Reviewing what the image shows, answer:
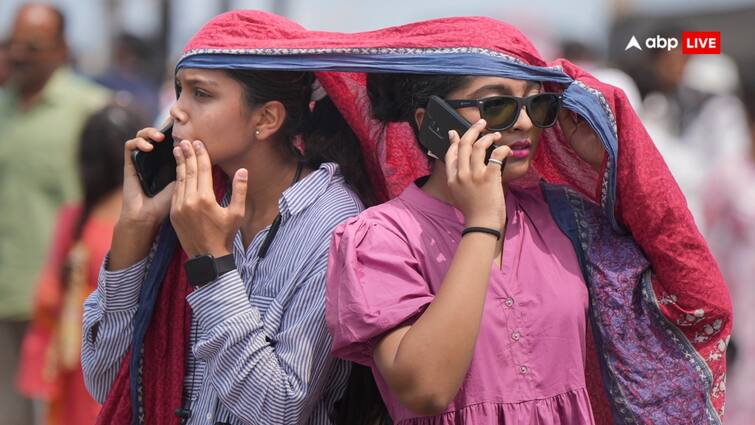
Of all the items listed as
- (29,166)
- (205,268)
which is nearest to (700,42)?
(205,268)

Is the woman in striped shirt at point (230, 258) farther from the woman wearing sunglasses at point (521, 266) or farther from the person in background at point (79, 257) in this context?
the person in background at point (79, 257)

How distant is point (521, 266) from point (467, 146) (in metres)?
0.32

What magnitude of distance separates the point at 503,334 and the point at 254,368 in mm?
561

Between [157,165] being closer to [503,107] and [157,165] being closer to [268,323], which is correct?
[268,323]

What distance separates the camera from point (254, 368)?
2.91 meters

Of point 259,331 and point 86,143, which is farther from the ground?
Result: point 259,331

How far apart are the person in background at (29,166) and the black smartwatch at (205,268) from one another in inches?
139

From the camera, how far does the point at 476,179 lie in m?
2.74

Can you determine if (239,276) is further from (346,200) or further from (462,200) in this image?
(462,200)

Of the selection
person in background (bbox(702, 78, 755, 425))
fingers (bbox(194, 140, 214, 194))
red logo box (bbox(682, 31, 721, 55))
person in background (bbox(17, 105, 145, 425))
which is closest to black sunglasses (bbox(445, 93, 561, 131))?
fingers (bbox(194, 140, 214, 194))

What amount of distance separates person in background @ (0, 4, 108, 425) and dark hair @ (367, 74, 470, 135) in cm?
347

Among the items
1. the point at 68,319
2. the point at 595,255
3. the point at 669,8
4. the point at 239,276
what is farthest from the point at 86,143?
the point at 669,8

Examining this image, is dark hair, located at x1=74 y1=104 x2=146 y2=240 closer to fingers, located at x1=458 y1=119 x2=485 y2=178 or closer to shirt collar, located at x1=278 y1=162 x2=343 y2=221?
shirt collar, located at x1=278 y1=162 x2=343 y2=221

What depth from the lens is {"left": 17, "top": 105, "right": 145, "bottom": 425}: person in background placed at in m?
5.16
